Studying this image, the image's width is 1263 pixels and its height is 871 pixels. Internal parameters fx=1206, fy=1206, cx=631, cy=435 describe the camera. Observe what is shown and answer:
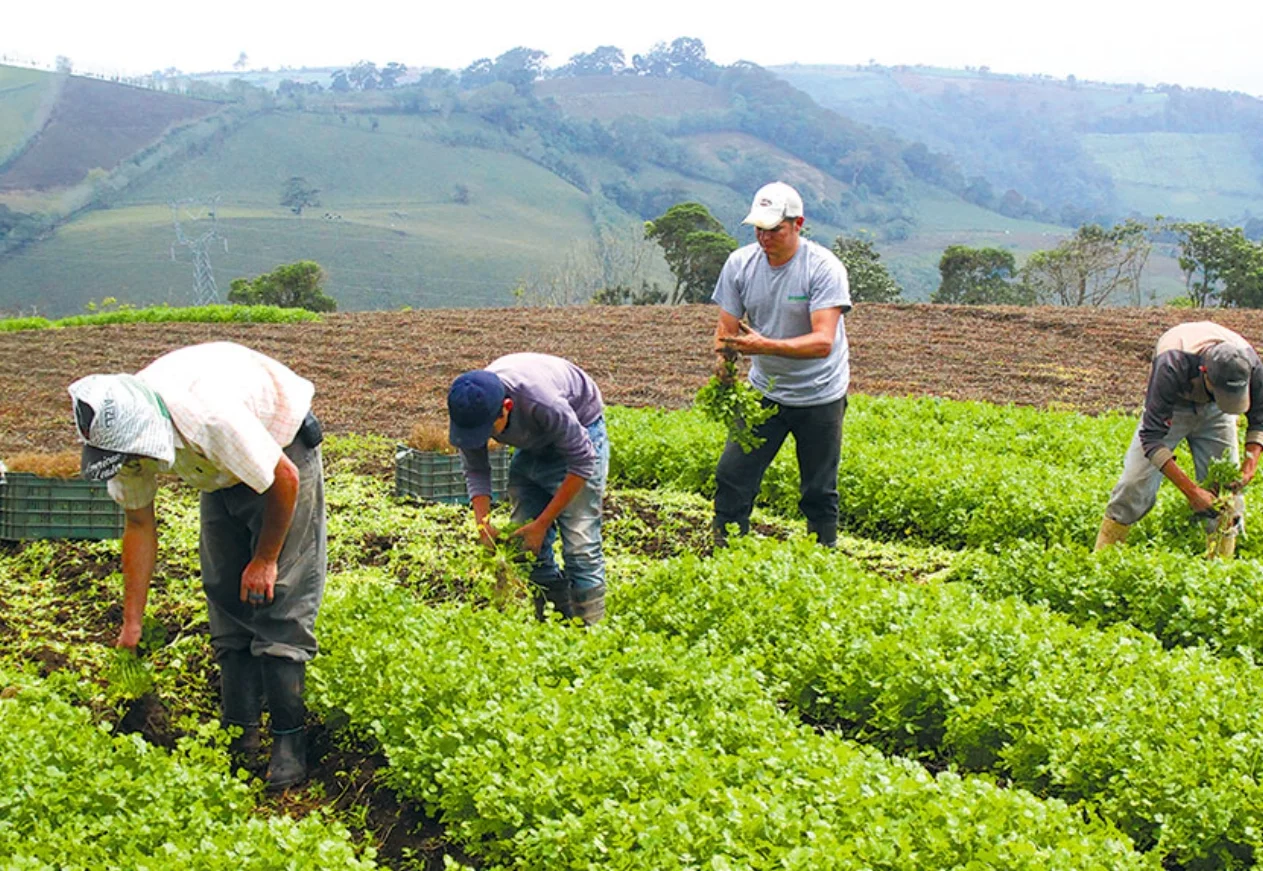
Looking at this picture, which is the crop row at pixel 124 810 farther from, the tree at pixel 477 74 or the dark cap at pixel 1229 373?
the tree at pixel 477 74

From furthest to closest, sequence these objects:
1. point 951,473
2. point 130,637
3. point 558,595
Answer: point 951,473, point 558,595, point 130,637

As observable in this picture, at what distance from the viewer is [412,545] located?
26.1 ft

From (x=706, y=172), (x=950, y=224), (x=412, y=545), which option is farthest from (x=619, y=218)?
(x=412, y=545)

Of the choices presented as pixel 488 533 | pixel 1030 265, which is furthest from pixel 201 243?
→ pixel 488 533

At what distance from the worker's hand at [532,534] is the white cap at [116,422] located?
189 centimetres

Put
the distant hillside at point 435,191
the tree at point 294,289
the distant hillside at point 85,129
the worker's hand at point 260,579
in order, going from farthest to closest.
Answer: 1. the distant hillside at point 85,129
2. the distant hillside at point 435,191
3. the tree at point 294,289
4. the worker's hand at point 260,579

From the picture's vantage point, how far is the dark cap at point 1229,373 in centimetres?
626

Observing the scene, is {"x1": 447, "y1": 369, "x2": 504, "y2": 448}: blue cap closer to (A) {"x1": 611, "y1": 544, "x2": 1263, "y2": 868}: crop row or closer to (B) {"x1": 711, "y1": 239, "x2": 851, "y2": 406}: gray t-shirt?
(A) {"x1": 611, "y1": 544, "x2": 1263, "y2": 868}: crop row

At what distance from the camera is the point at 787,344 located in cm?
634

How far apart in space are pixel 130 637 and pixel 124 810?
33.9 inches

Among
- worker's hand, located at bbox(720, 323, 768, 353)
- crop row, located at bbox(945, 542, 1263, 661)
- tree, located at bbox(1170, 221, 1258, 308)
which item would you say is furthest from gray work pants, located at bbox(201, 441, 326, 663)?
tree, located at bbox(1170, 221, 1258, 308)

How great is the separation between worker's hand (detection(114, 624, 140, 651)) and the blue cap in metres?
1.41

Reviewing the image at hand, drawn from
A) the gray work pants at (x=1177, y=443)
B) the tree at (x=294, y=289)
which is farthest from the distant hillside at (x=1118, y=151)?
the gray work pants at (x=1177, y=443)

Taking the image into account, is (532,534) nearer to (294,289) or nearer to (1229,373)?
(1229,373)
